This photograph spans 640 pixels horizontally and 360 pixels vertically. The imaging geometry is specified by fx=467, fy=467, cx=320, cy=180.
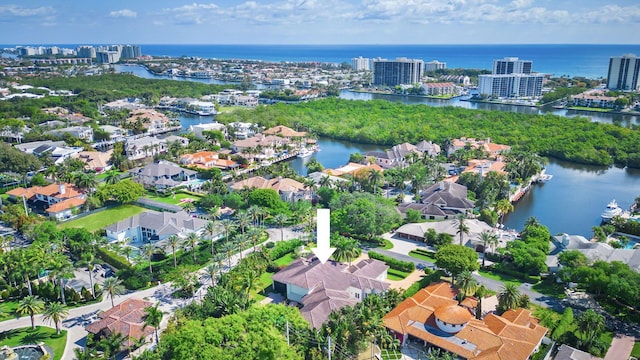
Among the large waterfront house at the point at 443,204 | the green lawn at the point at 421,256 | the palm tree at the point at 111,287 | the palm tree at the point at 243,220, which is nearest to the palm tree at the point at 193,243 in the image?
the palm tree at the point at 243,220

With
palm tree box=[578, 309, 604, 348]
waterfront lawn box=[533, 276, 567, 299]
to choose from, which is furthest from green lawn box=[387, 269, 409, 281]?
palm tree box=[578, 309, 604, 348]

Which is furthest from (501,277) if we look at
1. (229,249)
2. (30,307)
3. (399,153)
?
(399,153)

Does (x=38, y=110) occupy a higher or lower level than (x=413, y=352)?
higher

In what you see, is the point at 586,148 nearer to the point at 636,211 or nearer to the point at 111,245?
the point at 636,211

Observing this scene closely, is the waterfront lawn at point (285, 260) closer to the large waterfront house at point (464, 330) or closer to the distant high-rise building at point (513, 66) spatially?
the large waterfront house at point (464, 330)

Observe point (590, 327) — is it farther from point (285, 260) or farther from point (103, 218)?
point (103, 218)

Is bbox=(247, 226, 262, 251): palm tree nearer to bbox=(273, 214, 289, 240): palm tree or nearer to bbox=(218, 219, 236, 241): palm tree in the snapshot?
bbox=(218, 219, 236, 241): palm tree

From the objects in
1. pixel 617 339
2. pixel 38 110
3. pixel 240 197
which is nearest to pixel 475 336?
pixel 617 339
